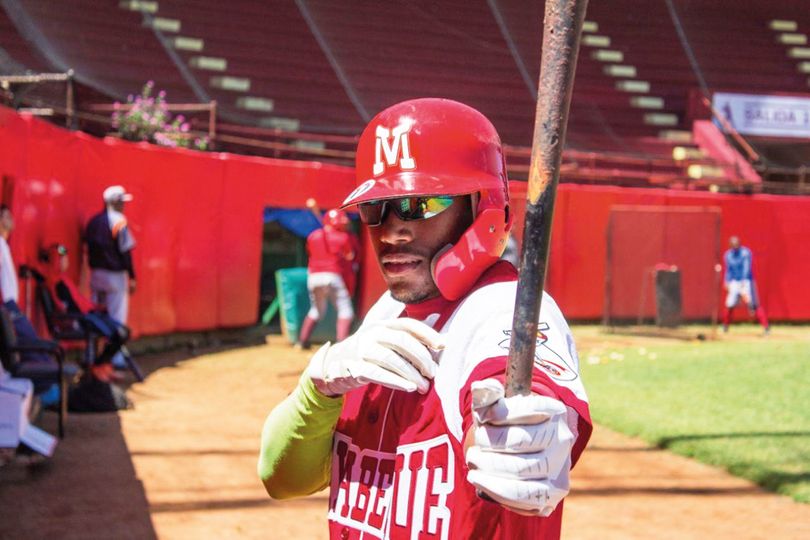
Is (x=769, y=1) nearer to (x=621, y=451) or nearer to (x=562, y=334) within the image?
(x=621, y=451)

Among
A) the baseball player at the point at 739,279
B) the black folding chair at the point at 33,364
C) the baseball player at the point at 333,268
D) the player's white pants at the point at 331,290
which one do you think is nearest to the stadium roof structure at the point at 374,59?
the baseball player at the point at 739,279

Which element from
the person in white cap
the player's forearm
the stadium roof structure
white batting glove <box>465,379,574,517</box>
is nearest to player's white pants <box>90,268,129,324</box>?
the person in white cap

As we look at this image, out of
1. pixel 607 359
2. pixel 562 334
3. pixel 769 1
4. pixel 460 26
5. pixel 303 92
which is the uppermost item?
pixel 769 1

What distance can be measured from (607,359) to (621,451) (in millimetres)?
5699

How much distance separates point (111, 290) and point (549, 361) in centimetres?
968

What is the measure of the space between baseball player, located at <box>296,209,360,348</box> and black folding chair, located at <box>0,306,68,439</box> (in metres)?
5.48

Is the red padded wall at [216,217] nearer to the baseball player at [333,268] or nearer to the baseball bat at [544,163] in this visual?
the baseball player at [333,268]

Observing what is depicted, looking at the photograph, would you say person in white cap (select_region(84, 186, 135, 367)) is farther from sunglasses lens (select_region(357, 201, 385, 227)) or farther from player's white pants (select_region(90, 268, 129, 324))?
sunglasses lens (select_region(357, 201, 385, 227))

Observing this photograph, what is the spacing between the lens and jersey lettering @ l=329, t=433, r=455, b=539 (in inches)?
71.9

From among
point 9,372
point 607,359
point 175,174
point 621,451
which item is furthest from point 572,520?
point 175,174

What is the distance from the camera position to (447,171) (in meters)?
1.96

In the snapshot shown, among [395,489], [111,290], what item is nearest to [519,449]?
[395,489]

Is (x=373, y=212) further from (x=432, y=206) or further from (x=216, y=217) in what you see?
(x=216, y=217)

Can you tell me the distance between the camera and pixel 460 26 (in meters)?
23.1
